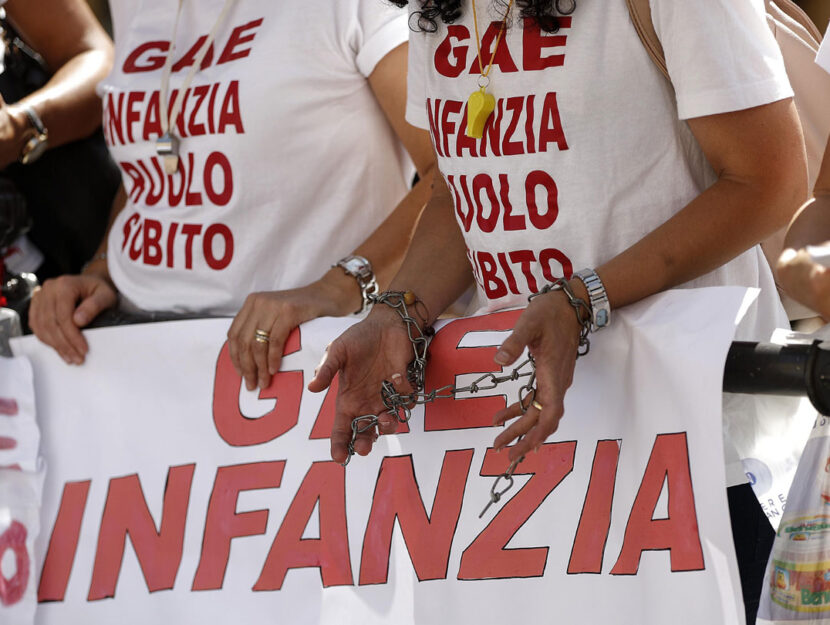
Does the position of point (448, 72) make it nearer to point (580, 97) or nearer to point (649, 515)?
point (580, 97)

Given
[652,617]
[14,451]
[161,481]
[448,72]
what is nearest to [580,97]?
[448,72]

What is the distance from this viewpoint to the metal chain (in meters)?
1.43

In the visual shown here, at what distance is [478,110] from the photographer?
153cm

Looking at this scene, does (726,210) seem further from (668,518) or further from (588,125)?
(668,518)

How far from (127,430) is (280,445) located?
0.37 meters

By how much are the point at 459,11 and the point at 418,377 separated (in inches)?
22.2

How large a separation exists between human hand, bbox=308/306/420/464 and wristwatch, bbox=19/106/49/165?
130 centimetres

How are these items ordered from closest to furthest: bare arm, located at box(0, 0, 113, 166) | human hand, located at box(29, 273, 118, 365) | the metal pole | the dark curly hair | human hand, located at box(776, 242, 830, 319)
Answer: human hand, located at box(776, 242, 830, 319) → the metal pole → the dark curly hair → human hand, located at box(29, 273, 118, 365) → bare arm, located at box(0, 0, 113, 166)

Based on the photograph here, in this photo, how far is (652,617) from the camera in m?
1.38

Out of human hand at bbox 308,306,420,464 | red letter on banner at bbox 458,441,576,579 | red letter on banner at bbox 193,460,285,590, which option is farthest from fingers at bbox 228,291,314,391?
red letter on banner at bbox 458,441,576,579

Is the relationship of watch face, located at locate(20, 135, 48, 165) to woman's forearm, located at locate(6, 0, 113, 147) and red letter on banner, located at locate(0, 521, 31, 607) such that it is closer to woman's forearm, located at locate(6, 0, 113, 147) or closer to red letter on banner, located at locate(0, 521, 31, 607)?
woman's forearm, located at locate(6, 0, 113, 147)

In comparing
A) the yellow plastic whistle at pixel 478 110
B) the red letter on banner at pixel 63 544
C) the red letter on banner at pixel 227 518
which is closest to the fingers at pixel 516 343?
the yellow plastic whistle at pixel 478 110

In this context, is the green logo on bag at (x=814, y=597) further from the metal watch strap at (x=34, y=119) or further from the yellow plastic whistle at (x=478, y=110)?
the metal watch strap at (x=34, y=119)

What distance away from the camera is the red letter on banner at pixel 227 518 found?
5.83 feet
